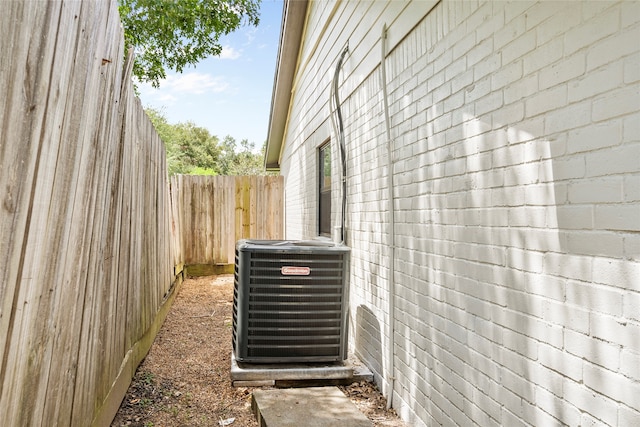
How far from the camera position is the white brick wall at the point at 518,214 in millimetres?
1693

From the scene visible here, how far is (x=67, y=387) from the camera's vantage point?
7.34ft

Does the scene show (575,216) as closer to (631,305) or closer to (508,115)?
(631,305)

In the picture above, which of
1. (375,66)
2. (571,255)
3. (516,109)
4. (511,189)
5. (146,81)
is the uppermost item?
(146,81)

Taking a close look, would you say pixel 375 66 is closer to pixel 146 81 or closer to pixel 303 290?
pixel 303 290

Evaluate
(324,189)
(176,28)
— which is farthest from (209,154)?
(324,189)

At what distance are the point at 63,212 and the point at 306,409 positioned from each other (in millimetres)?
2195

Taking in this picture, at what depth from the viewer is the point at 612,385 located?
5.55 ft

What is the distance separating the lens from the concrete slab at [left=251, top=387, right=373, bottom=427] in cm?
321

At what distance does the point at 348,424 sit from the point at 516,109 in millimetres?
2178

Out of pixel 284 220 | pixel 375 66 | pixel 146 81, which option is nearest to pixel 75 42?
pixel 375 66

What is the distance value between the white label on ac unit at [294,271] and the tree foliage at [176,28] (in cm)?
1010

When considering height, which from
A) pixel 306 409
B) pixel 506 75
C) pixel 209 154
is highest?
pixel 209 154

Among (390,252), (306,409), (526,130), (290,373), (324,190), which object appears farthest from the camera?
(324,190)

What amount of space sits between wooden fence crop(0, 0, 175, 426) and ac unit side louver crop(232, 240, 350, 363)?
95 centimetres
